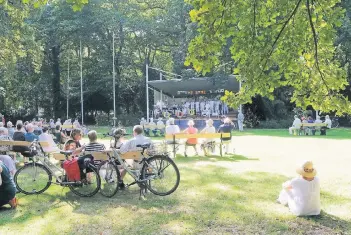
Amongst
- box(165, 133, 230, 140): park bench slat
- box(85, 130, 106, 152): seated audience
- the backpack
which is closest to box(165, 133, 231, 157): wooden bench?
box(165, 133, 230, 140): park bench slat

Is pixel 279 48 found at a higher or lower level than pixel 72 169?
higher

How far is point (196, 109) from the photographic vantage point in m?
31.5

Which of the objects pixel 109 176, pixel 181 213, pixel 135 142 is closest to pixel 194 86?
pixel 135 142

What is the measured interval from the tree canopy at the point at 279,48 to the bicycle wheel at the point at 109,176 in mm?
2224

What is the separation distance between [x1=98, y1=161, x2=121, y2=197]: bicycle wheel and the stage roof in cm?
2339

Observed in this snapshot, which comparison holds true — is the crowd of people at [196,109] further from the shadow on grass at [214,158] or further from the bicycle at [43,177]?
the bicycle at [43,177]

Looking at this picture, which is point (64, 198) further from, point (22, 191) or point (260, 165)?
point (260, 165)

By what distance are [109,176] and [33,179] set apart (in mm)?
1273

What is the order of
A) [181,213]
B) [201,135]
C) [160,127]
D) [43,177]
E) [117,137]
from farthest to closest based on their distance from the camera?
1. [160,127]
2. [201,135]
3. [117,137]
4. [43,177]
5. [181,213]

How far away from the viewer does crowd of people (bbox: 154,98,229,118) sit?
30344 mm

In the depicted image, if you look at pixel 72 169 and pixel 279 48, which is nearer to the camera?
pixel 279 48

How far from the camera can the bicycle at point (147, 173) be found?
21.6ft

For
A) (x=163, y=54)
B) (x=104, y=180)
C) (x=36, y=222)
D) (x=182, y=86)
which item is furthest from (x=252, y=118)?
(x=36, y=222)

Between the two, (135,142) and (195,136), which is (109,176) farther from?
(195,136)
